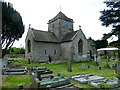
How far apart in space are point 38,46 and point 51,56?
3985mm

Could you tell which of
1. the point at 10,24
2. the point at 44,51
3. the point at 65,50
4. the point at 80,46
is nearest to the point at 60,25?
the point at 65,50

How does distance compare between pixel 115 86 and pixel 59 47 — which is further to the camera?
pixel 59 47

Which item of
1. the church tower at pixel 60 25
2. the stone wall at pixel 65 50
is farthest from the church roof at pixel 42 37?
the stone wall at pixel 65 50

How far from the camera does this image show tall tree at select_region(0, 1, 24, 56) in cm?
1658

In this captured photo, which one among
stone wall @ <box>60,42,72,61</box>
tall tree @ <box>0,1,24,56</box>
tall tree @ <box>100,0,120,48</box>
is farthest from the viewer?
stone wall @ <box>60,42,72,61</box>

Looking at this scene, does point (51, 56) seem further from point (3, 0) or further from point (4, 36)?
point (3, 0)

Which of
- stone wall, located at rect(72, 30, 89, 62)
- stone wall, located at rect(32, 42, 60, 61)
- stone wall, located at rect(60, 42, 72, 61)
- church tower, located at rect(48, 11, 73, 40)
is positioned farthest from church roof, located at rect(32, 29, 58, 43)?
stone wall, located at rect(72, 30, 89, 62)

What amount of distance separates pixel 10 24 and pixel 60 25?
44.2 ft

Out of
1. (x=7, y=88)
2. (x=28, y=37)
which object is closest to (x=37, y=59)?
(x=28, y=37)

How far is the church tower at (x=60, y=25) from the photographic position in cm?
2817

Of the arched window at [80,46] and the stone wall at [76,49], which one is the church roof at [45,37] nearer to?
the stone wall at [76,49]

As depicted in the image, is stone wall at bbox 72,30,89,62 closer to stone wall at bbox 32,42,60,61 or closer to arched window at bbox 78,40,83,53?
arched window at bbox 78,40,83,53

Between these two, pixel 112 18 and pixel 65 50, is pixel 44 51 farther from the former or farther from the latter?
pixel 112 18

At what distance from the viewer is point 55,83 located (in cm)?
708
